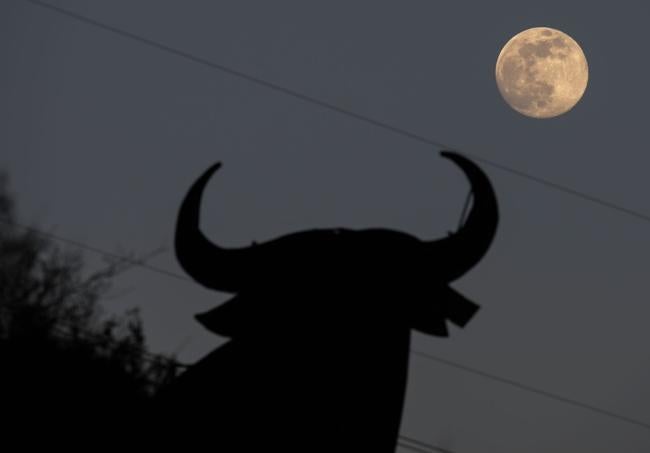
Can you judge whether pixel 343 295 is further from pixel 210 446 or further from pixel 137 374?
pixel 137 374

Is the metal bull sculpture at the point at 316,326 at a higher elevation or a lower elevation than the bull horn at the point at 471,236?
lower

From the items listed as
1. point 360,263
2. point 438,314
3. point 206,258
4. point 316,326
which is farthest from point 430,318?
point 206,258

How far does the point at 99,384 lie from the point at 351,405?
3019 mm

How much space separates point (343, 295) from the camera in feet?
38.1

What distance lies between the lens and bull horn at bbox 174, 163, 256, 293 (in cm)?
1177

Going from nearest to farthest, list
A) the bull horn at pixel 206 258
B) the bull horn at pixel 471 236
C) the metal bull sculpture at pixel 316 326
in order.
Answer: the metal bull sculpture at pixel 316 326 → the bull horn at pixel 471 236 → the bull horn at pixel 206 258

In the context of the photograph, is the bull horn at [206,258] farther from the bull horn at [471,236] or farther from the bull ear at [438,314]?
the bull horn at [471,236]

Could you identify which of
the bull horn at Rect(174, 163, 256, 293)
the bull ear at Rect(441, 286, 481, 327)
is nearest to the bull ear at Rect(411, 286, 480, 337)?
the bull ear at Rect(441, 286, 481, 327)

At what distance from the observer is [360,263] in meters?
11.7

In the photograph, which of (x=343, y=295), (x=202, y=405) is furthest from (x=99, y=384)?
(x=343, y=295)

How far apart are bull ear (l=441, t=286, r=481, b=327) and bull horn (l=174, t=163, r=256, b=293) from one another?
6.20 ft

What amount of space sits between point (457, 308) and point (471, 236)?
0.69 meters

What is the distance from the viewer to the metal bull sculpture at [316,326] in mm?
10992

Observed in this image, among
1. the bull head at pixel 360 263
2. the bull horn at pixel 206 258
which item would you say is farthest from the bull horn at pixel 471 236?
the bull horn at pixel 206 258
